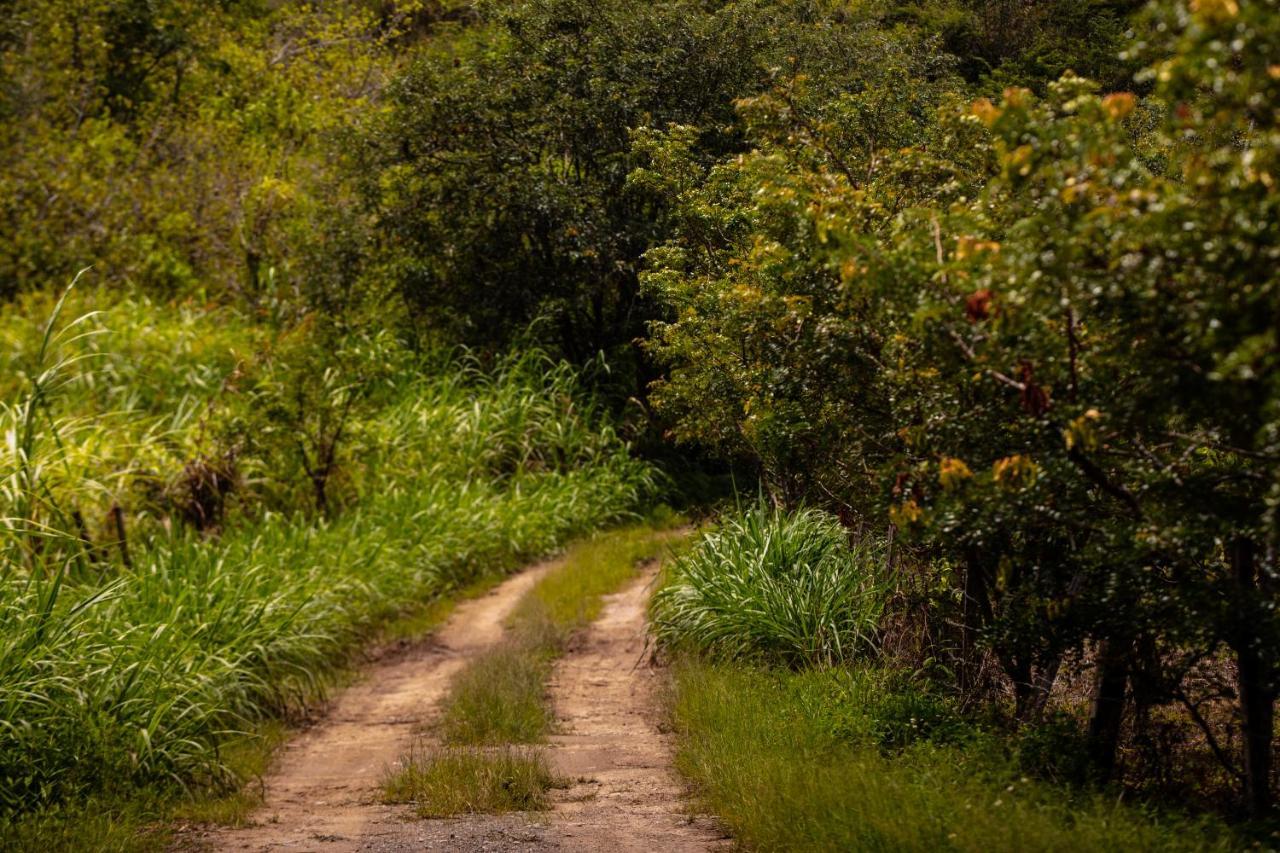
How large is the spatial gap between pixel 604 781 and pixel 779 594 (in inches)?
73.8

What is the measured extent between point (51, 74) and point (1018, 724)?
58.0 ft

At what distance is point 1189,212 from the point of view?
134 inches

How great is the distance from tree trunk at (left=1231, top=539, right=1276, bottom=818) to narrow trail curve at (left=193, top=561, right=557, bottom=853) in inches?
143

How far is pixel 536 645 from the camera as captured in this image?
10.1m

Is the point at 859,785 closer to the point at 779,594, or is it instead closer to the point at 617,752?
the point at 617,752

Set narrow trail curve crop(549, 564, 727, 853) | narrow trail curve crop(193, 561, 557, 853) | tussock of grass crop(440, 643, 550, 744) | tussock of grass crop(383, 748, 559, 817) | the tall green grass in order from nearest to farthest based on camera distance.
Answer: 1. narrow trail curve crop(549, 564, 727, 853)
2. narrow trail curve crop(193, 561, 557, 853)
3. tussock of grass crop(383, 748, 559, 817)
4. the tall green grass
5. tussock of grass crop(440, 643, 550, 744)

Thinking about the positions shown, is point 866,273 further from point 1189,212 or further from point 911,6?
point 911,6

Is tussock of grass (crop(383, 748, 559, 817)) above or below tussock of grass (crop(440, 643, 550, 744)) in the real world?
above


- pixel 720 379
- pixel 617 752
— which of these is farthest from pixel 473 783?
pixel 720 379

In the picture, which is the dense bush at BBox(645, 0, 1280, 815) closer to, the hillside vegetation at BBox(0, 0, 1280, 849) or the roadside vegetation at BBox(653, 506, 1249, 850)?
the hillside vegetation at BBox(0, 0, 1280, 849)

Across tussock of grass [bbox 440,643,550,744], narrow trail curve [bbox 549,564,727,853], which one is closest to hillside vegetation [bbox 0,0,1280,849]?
narrow trail curve [bbox 549,564,727,853]

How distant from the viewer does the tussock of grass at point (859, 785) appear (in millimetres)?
4656

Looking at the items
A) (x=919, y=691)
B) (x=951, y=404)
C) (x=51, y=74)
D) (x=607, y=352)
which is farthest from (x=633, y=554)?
(x=51, y=74)

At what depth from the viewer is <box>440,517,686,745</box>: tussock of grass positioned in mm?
8086
